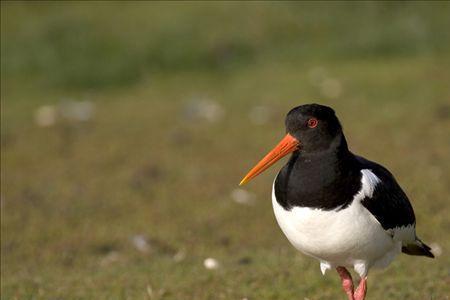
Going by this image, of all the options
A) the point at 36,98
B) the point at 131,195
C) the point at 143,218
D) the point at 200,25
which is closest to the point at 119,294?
the point at 143,218

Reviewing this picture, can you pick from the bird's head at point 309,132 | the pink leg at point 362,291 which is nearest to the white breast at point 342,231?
the pink leg at point 362,291

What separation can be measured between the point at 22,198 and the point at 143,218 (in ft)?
7.01

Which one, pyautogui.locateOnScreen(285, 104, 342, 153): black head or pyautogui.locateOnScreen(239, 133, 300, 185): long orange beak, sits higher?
pyautogui.locateOnScreen(285, 104, 342, 153): black head

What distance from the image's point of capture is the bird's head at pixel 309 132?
7227 mm

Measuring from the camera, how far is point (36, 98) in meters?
20.9

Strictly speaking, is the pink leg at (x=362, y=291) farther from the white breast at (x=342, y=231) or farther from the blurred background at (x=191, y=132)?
the blurred background at (x=191, y=132)

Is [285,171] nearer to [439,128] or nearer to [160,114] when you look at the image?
[439,128]

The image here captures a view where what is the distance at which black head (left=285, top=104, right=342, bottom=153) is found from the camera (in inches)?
284

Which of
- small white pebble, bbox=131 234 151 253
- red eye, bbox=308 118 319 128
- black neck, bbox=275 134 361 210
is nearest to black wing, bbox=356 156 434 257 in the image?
black neck, bbox=275 134 361 210

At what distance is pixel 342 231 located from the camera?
6.93 metres

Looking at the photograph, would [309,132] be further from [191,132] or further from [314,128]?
[191,132]

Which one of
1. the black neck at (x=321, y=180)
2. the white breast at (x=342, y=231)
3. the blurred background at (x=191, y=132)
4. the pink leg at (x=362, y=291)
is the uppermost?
the black neck at (x=321, y=180)

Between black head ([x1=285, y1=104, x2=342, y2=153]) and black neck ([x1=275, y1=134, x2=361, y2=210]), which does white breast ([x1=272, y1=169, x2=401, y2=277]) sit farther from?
black head ([x1=285, y1=104, x2=342, y2=153])

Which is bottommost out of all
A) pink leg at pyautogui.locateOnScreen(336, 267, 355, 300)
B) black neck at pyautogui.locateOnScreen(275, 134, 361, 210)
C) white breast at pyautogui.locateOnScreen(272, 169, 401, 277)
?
pink leg at pyautogui.locateOnScreen(336, 267, 355, 300)
